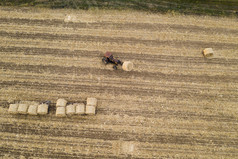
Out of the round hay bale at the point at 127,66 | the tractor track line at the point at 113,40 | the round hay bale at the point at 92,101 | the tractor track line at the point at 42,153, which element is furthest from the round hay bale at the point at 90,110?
the tractor track line at the point at 113,40

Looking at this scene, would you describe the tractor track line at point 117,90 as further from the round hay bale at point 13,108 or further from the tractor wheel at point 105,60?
the tractor wheel at point 105,60

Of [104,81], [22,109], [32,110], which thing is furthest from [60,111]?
[104,81]

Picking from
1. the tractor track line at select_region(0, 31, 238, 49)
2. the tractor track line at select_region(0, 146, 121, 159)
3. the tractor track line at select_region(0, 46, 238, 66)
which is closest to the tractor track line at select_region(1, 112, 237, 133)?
the tractor track line at select_region(0, 146, 121, 159)

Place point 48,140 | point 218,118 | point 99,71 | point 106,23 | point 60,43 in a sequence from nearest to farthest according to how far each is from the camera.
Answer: point 48,140
point 218,118
point 99,71
point 60,43
point 106,23

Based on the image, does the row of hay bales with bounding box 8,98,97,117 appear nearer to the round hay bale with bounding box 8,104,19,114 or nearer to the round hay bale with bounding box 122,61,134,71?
the round hay bale with bounding box 8,104,19,114

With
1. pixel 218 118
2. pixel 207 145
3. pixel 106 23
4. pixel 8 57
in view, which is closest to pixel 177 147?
pixel 207 145

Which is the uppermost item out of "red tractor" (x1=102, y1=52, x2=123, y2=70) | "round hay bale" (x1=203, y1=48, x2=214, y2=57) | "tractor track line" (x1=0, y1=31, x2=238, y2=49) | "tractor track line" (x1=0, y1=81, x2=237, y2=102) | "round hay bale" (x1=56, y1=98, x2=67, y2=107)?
"tractor track line" (x1=0, y1=31, x2=238, y2=49)

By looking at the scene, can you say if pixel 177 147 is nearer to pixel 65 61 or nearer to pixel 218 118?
pixel 218 118
